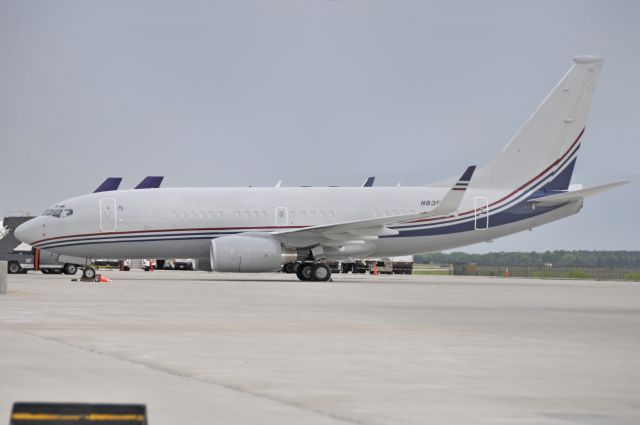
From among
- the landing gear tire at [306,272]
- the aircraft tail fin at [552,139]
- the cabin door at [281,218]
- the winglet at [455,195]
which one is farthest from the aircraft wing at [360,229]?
the aircraft tail fin at [552,139]

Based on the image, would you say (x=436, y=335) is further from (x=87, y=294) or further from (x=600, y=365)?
(x=87, y=294)

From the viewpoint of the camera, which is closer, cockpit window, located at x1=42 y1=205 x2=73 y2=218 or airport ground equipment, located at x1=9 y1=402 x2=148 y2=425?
airport ground equipment, located at x1=9 y1=402 x2=148 y2=425

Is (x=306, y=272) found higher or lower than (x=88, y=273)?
lower

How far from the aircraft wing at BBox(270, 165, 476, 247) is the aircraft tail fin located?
3.39 metres

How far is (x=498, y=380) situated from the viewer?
1045 cm

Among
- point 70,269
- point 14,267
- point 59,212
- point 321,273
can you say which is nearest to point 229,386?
point 321,273

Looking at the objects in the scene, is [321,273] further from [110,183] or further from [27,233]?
[110,183]

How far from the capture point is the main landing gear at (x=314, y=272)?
1780 inches

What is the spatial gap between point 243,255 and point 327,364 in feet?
103

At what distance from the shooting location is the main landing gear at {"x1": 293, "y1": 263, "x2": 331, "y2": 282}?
45.2 m

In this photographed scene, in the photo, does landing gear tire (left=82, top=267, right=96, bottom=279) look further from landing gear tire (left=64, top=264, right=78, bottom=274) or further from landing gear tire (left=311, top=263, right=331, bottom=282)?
landing gear tire (left=64, top=264, right=78, bottom=274)

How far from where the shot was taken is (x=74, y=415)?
5.26m

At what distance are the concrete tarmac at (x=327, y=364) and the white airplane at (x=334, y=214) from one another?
2120cm

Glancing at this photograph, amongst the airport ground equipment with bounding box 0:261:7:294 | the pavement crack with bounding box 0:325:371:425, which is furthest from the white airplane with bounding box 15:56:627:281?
the pavement crack with bounding box 0:325:371:425
